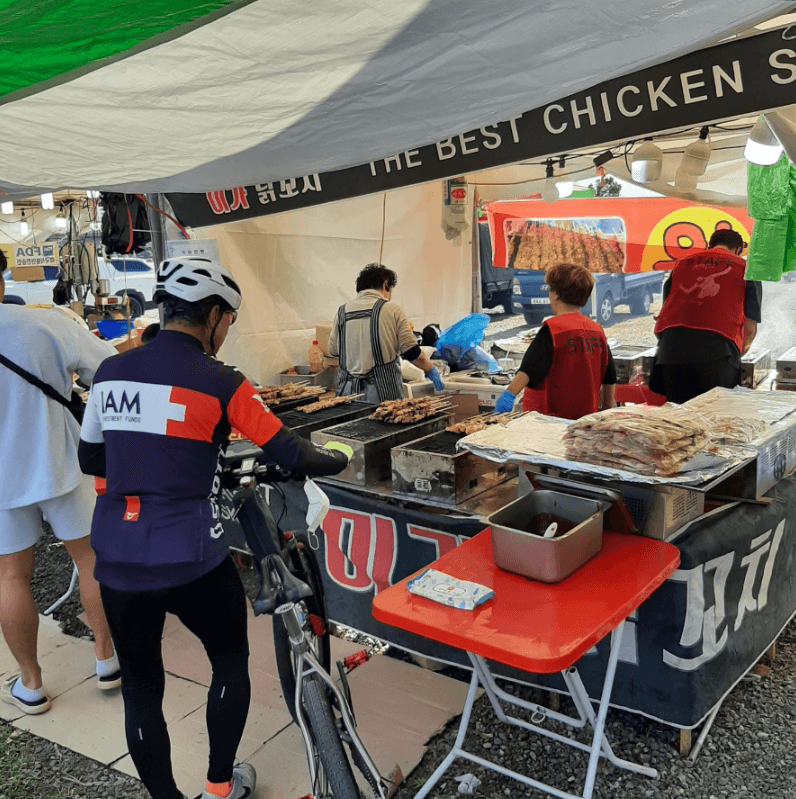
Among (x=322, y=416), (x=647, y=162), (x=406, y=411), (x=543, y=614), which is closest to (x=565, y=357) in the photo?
(x=406, y=411)

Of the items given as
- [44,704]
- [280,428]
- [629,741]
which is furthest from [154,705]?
[629,741]

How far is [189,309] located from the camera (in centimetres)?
226

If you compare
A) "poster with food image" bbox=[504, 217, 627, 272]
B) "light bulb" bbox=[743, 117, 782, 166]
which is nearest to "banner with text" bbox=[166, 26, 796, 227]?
"light bulb" bbox=[743, 117, 782, 166]

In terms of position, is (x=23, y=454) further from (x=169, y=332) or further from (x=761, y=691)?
(x=761, y=691)

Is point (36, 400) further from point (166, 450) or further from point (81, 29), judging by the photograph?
point (81, 29)

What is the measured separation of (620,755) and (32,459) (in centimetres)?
284

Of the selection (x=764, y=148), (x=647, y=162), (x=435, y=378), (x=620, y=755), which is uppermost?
(x=647, y=162)

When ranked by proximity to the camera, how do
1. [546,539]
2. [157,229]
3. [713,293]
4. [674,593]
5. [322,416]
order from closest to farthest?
[546,539] < [674,593] < [322,416] < [713,293] < [157,229]

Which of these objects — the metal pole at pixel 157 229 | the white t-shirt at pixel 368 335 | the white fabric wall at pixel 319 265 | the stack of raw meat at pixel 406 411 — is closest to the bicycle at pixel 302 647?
the stack of raw meat at pixel 406 411

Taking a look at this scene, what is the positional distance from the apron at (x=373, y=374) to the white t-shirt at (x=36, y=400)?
209 cm

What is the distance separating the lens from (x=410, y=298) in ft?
26.6

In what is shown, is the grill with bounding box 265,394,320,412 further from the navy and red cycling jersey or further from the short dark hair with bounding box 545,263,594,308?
the navy and red cycling jersey

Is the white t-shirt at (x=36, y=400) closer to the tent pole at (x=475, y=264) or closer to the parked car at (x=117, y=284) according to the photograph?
the tent pole at (x=475, y=264)

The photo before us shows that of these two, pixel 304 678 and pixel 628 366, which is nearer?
pixel 304 678
